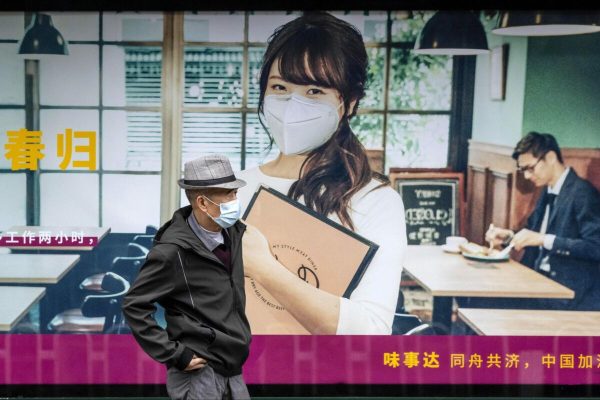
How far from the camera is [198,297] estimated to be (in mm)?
2480

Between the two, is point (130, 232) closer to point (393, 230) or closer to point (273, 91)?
point (273, 91)

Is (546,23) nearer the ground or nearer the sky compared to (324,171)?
nearer the sky

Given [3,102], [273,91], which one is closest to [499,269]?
[273,91]

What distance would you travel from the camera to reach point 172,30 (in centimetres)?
400

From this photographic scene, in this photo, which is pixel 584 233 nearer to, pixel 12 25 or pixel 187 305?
pixel 187 305

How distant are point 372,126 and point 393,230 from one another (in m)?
0.65

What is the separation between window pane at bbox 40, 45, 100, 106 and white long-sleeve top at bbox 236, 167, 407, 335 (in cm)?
105

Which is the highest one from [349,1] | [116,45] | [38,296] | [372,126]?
[349,1]

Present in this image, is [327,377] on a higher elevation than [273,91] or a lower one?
lower

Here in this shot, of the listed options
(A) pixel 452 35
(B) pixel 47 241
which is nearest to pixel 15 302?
(B) pixel 47 241

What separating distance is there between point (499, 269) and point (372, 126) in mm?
1192

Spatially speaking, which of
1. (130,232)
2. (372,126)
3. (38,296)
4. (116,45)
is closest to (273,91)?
(372,126)

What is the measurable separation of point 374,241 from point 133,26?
1.94 m

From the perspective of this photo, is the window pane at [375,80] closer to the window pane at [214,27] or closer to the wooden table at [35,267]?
the window pane at [214,27]
